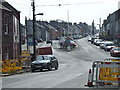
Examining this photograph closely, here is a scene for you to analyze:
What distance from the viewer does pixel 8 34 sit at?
37.4m

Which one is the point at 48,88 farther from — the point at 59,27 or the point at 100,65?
the point at 59,27

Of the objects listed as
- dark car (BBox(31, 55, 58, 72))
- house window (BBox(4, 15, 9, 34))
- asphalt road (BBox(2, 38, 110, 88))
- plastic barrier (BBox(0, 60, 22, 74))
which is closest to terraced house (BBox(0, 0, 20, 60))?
house window (BBox(4, 15, 9, 34))

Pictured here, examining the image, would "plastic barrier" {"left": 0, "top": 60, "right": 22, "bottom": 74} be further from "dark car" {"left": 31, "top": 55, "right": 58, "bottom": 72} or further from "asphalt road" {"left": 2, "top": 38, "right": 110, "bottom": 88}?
"dark car" {"left": 31, "top": 55, "right": 58, "bottom": 72}

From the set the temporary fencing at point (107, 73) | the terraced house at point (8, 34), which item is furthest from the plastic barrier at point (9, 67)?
the temporary fencing at point (107, 73)

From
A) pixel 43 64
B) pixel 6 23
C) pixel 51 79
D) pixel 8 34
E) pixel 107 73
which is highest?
pixel 6 23

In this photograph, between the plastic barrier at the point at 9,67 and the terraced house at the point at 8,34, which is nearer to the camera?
the plastic barrier at the point at 9,67

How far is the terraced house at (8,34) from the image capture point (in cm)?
3550

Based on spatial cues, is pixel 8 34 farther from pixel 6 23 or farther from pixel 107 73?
pixel 107 73

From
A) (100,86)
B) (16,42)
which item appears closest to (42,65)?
(16,42)

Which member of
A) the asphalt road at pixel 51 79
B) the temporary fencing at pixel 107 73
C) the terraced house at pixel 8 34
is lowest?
the asphalt road at pixel 51 79

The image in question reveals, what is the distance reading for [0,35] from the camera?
3522 cm

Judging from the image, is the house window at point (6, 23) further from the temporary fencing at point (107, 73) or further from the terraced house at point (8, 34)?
the temporary fencing at point (107, 73)

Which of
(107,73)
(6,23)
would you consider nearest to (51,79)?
(107,73)

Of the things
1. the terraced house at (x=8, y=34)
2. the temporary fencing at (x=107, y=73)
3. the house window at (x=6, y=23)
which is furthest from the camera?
the house window at (x=6, y=23)
